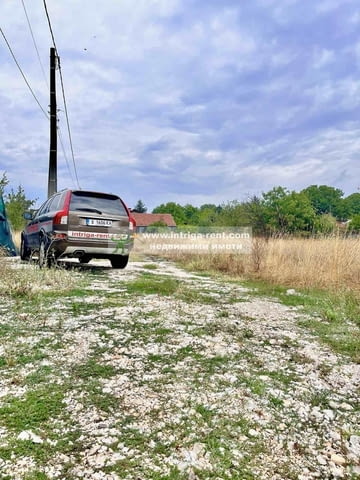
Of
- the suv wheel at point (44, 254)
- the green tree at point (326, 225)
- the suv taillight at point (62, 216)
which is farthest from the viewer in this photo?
the green tree at point (326, 225)

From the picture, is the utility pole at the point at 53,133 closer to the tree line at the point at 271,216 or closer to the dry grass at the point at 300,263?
the tree line at the point at 271,216

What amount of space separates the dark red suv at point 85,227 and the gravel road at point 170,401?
2.88 metres

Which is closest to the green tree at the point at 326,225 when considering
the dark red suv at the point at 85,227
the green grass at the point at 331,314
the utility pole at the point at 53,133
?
the green grass at the point at 331,314

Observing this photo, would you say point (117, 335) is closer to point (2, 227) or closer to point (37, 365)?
point (37, 365)

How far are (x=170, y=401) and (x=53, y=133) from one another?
14.4 metres

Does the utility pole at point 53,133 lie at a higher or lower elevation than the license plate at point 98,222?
higher

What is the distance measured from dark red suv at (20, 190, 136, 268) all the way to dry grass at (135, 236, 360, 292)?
3468mm

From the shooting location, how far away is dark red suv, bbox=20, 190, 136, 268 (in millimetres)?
6176

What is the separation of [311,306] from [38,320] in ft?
12.2

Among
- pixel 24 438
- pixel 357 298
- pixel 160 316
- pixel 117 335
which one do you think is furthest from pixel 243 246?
pixel 24 438

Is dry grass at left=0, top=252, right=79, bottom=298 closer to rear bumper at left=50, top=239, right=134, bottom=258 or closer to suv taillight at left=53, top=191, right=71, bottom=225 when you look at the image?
rear bumper at left=50, top=239, right=134, bottom=258

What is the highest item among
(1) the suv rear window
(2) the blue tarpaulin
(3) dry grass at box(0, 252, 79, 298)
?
(1) the suv rear window

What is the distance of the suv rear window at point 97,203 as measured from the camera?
6.43 m

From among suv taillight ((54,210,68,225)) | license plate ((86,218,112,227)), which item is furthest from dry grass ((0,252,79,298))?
license plate ((86,218,112,227))
